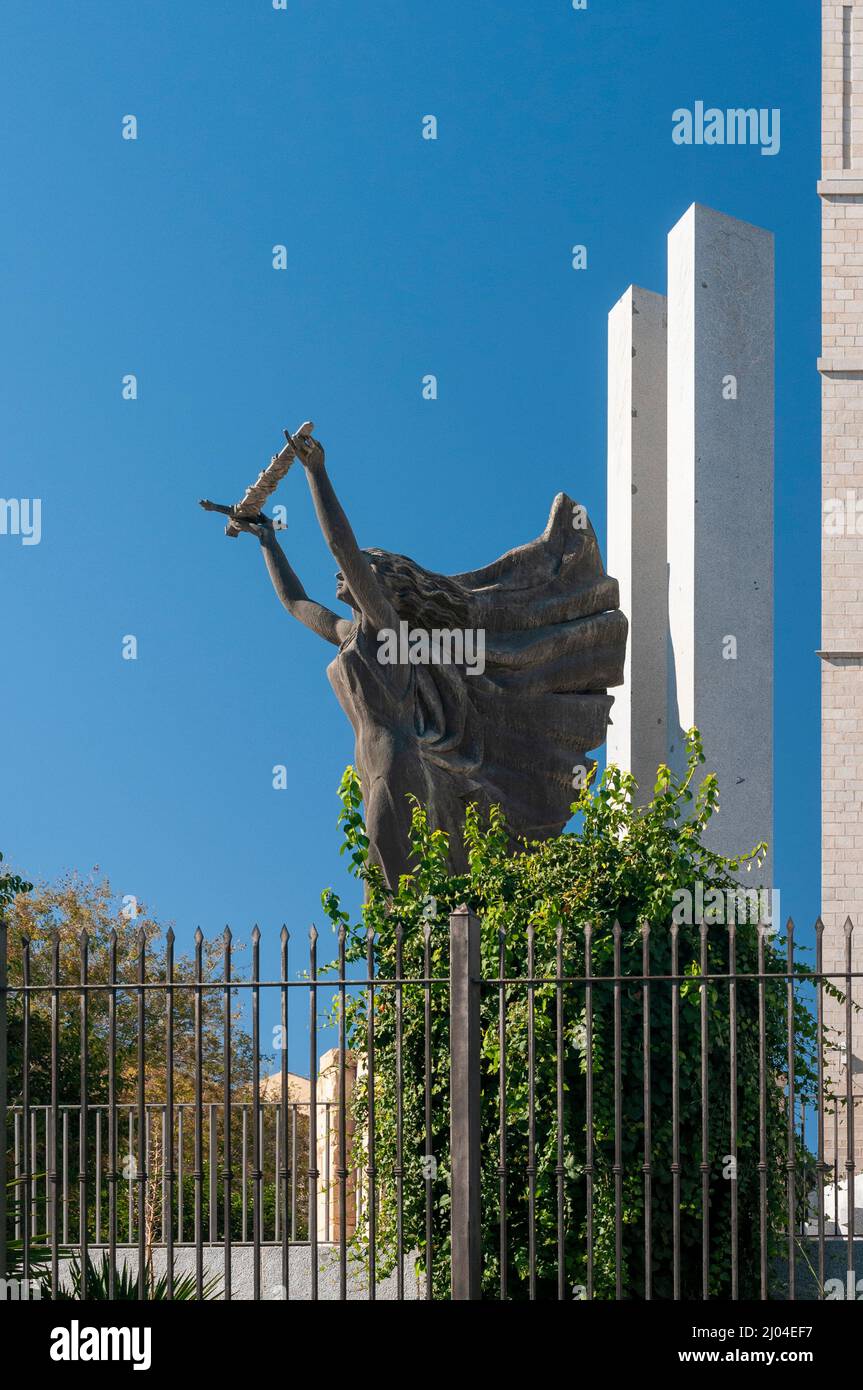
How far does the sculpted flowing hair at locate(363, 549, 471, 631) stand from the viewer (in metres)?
12.5

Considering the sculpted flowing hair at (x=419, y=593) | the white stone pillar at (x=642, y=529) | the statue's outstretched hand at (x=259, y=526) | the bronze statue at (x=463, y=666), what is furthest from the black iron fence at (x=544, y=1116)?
the white stone pillar at (x=642, y=529)

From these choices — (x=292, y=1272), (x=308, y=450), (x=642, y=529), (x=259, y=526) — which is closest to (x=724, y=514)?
(x=642, y=529)

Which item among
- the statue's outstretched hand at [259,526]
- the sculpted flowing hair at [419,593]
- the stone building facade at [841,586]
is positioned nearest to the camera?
the sculpted flowing hair at [419,593]

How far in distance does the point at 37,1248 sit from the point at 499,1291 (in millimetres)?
2216

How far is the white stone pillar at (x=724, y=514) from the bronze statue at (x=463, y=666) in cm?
68

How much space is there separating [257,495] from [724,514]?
12.2ft

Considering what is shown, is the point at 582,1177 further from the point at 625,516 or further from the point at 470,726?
the point at 625,516

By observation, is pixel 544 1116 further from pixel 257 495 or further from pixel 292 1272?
pixel 257 495

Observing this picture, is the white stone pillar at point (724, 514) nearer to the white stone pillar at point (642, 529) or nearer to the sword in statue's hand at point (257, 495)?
the white stone pillar at point (642, 529)

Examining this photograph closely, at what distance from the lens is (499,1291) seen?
8211 millimetres

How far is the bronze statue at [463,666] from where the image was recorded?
12.2 meters

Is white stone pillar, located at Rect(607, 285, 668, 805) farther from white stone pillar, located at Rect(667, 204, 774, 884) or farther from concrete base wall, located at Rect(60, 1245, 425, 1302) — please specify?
concrete base wall, located at Rect(60, 1245, 425, 1302)

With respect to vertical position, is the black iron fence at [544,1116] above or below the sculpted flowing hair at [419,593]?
below

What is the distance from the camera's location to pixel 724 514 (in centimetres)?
1386
